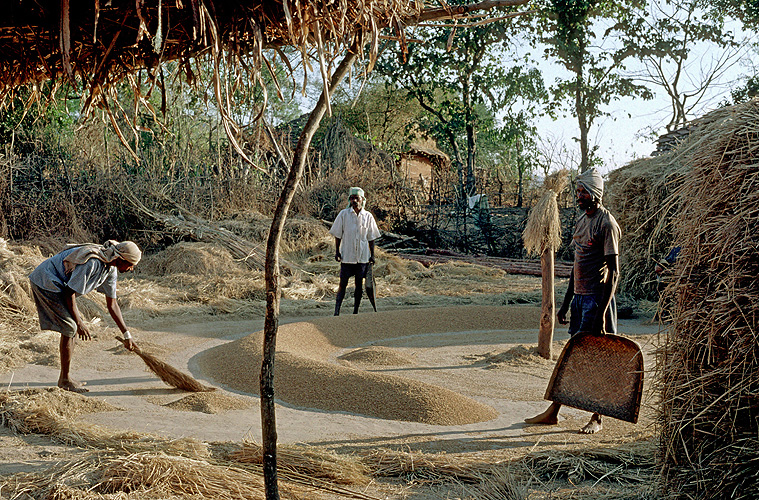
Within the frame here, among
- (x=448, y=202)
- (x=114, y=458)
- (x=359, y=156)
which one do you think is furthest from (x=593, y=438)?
(x=359, y=156)

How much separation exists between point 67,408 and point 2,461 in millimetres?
973

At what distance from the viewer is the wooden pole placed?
6094mm

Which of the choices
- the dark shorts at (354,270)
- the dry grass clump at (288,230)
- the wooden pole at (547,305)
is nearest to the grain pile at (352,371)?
the dark shorts at (354,270)

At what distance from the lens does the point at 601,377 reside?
4.29 metres

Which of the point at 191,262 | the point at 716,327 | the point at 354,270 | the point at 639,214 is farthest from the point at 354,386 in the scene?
the point at 639,214

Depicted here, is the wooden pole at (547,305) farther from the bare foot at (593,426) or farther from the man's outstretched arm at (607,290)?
the bare foot at (593,426)

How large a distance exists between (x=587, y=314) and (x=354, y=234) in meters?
3.95

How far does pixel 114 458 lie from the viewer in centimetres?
328

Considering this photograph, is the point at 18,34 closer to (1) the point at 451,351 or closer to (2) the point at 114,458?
(2) the point at 114,458

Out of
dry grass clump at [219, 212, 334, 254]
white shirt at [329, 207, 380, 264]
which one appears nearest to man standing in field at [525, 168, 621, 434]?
white shirt at [329, 207, 380, 264]

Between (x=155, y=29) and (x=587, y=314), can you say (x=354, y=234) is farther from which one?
(x=155, y=29)

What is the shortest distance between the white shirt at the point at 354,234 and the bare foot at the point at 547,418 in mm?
3932

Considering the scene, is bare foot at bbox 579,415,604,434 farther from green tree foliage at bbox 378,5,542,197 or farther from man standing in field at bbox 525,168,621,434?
green tree foliage at bbox 378,5,542,197

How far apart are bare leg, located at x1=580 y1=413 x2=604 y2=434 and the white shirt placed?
4.19m
